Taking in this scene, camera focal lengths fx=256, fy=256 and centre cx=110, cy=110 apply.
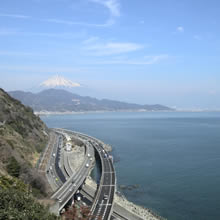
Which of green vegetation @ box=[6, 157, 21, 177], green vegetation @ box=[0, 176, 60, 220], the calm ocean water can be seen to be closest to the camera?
green vegetation @ box=[0, 176, 60, 220]

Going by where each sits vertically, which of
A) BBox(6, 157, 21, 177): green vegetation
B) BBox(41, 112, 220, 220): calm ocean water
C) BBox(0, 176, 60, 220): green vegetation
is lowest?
BBox(41, 112, 220, 220): calm ocean water

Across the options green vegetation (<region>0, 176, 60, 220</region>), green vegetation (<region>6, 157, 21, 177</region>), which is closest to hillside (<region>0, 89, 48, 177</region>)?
green vegetation (<region>6, 157, 21, 177</region>)

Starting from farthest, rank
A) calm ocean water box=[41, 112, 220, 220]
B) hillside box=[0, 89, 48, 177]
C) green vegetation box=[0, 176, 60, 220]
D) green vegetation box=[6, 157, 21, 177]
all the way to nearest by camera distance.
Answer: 1. calm ocean water box=[41, 112, 220, 220]
2. hillside box=[0, 89, 48, 177]
3. green vegetation box=[6, 157, 21, 177]
4. green vegetation box=[0, 176, 60, 220]

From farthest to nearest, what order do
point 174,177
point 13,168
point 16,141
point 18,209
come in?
point 174,177 < point 16,141 < point 13,168 < point 18,209

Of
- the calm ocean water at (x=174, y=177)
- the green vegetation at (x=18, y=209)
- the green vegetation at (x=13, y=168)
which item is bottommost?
the calm ocean water at (x=174, y=177)

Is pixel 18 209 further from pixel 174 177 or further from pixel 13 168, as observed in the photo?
pixel 174 177

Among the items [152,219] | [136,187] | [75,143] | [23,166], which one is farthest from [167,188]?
[75,143]

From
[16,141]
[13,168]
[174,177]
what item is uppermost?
[16,141]

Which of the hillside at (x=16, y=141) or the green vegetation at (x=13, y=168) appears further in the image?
the hillside at (x=16, y=141)

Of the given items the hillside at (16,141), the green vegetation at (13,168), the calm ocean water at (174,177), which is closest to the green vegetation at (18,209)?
the green vegetation at (13,168)

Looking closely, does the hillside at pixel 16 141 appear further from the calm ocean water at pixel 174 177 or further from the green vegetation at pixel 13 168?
the calm ocean water at pixel 174 177

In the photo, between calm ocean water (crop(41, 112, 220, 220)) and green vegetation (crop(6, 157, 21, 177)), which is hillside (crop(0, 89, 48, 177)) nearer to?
green vegetation (crop(6, 157, 21, 177))

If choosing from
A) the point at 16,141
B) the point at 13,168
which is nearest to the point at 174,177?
the point at 16,141

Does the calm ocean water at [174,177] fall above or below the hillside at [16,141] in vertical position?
below
